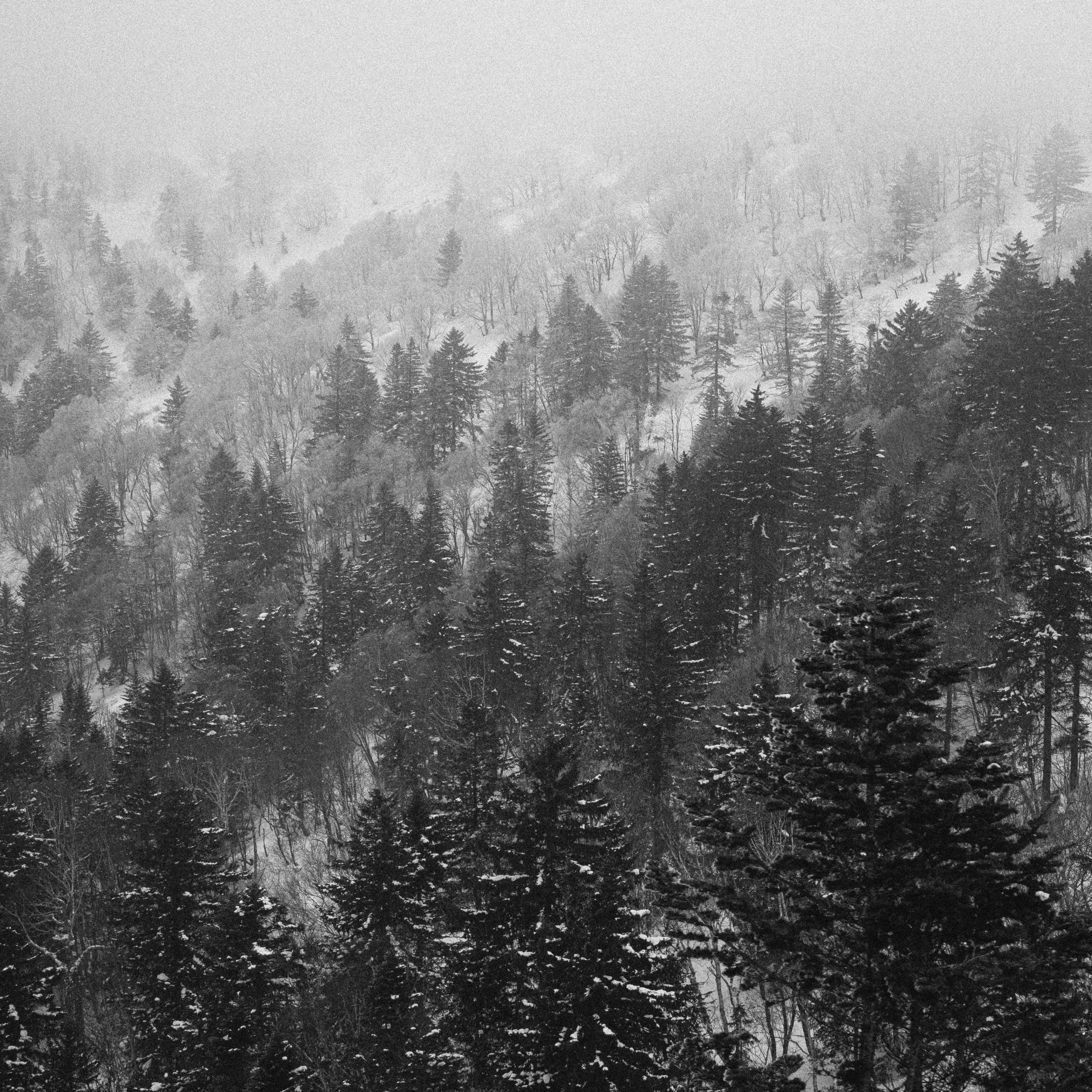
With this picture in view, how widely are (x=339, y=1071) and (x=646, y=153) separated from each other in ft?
467

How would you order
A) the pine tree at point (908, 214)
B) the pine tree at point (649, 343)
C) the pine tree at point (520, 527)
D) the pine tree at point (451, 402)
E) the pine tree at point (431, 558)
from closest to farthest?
the pine tree at point (520, 527) < the pine tree at point (431, 558) < the pine tree at point (451, 402) < the pine tree at point (649, 343) < the pine tree at point (908, 214)

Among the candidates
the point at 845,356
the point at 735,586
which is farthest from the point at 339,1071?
the point at 845,356

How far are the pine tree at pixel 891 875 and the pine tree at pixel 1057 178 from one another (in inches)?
3674

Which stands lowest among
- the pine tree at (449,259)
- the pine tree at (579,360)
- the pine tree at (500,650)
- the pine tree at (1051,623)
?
the pine tree at (1051,623)

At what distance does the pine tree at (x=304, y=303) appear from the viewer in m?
103

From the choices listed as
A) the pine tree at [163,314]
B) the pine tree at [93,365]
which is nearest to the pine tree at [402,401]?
the pine tree at [93,365]

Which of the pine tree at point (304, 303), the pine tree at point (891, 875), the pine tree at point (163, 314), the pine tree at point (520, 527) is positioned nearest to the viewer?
the pine tree at point (891, 875)

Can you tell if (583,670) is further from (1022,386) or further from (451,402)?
(451,402)

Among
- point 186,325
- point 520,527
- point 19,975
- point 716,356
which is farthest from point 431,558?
point 186,325

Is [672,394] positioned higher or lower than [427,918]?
higher

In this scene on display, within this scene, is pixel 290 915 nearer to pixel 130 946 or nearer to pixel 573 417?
pixel 130 946

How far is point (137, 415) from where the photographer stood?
83250 mm

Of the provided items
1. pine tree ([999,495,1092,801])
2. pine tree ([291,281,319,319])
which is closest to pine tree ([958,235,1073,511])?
pine tree ([999,495,1092,801])

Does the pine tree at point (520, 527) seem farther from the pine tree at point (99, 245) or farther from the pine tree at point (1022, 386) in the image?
the pine tree at point (99, 245)
